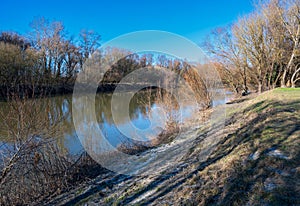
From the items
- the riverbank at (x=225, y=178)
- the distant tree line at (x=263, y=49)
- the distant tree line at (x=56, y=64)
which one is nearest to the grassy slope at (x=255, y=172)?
the riverbank at (x=225, y=178)

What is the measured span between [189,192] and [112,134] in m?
4.95

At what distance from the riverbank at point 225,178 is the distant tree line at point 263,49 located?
11.4m

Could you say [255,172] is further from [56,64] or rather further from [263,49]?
[56,64]

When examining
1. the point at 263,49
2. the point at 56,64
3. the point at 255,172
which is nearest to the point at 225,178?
the point at 255,172

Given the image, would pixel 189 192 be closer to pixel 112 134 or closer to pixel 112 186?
pixel 112 186

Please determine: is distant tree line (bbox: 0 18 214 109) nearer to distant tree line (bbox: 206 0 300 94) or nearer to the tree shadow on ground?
the tree shadow on ground

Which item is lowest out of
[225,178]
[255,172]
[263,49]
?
[225,178]

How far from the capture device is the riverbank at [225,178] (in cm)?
240

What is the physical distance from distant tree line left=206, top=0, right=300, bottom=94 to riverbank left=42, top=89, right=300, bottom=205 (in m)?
11.4

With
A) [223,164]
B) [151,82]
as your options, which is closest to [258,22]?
[151,82]

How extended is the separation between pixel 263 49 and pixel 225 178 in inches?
574

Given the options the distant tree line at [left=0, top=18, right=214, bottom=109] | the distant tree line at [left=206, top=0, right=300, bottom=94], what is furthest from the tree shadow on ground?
the distant tree line at [left=206, top=0, right=300, bottom=94]

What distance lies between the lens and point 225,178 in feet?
9.38

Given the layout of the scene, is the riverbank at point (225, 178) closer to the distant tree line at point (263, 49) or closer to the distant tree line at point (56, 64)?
the distant tree line at point (56, 64)
